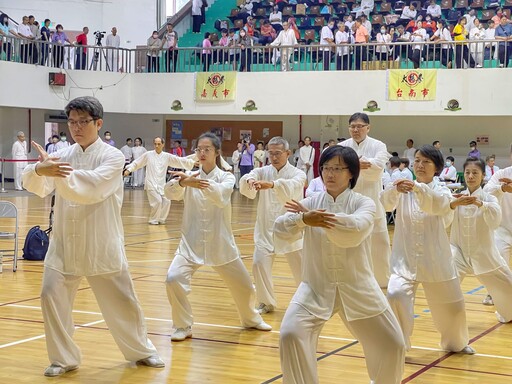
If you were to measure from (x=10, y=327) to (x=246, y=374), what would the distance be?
3.09 metres

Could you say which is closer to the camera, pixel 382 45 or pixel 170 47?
pixel 382 45

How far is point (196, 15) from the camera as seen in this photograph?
1353 inches

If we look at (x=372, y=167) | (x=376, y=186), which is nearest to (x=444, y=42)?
(x=376, y=186)

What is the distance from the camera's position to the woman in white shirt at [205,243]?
852cm

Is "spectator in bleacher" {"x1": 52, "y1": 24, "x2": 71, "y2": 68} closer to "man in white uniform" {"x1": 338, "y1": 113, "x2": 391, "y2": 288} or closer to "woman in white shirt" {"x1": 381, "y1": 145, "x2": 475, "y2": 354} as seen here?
"man in white uniform" {"x1": 338, "y1": 113, "x2": 391, "y2": 288}

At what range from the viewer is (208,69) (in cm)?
3083

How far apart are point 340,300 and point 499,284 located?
418cm

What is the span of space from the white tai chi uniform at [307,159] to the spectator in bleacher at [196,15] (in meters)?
7.63

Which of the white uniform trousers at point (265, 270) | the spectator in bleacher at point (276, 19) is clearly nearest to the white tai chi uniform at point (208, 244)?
the white uniform trousers at point (265, 270)

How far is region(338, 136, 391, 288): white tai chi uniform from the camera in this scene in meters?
11.1

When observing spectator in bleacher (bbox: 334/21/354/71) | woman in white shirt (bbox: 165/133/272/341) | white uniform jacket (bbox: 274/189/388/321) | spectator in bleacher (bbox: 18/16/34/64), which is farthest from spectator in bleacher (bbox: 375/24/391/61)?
white uniform jacket (bbox: 274/189/388/321)

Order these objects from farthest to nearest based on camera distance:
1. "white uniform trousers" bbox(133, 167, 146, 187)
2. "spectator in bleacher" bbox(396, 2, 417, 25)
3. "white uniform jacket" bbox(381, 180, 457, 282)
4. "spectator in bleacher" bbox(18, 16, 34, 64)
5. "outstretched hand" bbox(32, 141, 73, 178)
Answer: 1. "white uniform trousers" bbox(133, 167, 146, 187)
2. "spectator in bleacher" bbox(18, 16, 34, 64)
3. "spectator in bleacher" bbox(396, 2, 417, 25)
4. "white uniform jacket" bbox(381, 180, 457, 282)
5. "outstretched hand" bbox(32, 141, 73, 178)

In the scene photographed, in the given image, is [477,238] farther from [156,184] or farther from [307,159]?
[307,159]

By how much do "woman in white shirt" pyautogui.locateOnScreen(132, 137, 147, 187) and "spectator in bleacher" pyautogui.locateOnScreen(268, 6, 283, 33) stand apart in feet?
23.1
